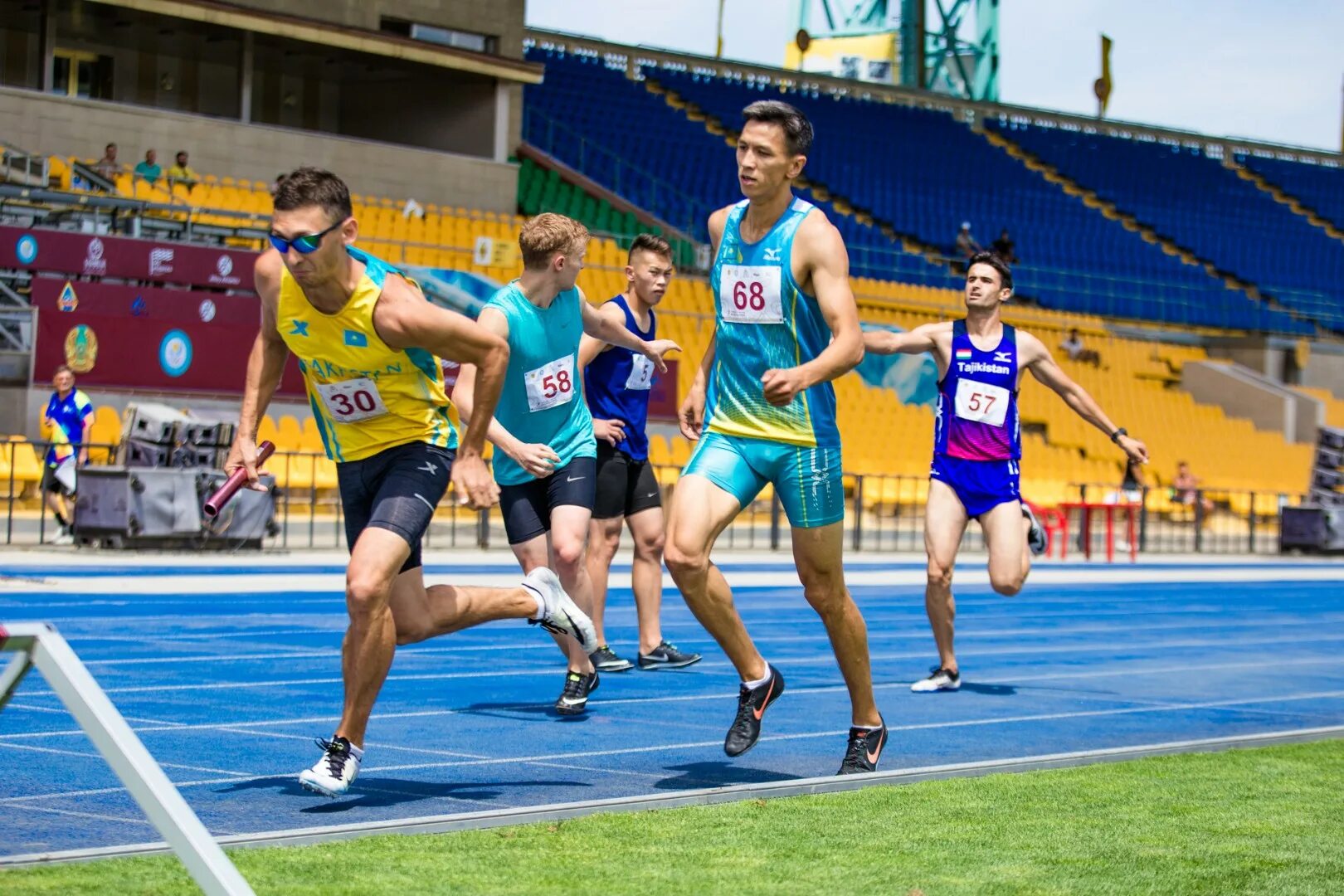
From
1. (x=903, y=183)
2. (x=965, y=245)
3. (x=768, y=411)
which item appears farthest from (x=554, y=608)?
(x=903, y=183)

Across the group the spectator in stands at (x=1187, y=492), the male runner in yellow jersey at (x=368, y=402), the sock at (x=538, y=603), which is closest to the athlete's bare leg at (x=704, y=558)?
the sock at (x=538, y=603)

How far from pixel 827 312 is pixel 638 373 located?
3.55m

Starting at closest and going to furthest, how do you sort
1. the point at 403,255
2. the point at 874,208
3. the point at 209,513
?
1. the point at 209,513
2. the point at 403,255
3. the point at 874,208

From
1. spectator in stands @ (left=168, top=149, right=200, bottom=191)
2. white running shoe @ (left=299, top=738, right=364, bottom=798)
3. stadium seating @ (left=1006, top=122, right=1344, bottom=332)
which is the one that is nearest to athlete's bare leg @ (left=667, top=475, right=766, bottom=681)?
white running shoe @ (left=299, top=738, right=364, bottom=798)

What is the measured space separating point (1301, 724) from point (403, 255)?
66.8 ft

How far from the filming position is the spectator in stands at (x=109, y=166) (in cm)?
2594

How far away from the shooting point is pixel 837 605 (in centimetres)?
684

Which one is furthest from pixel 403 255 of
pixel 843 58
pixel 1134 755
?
pixel 843 58

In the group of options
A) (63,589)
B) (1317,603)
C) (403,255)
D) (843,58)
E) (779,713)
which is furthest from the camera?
(843,58)

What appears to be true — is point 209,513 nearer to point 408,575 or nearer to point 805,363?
point 408,575

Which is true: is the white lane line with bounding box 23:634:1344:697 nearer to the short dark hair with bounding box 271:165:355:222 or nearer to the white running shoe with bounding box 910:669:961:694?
the white running shoe with bounding box 910:669:961:694

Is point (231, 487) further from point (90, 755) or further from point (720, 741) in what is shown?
point (720, 741)

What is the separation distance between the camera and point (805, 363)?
640 centimetres

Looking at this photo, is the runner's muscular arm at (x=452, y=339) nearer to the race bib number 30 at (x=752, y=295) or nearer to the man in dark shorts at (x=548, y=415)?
the race bib number 30 at (x=752, y=295)
